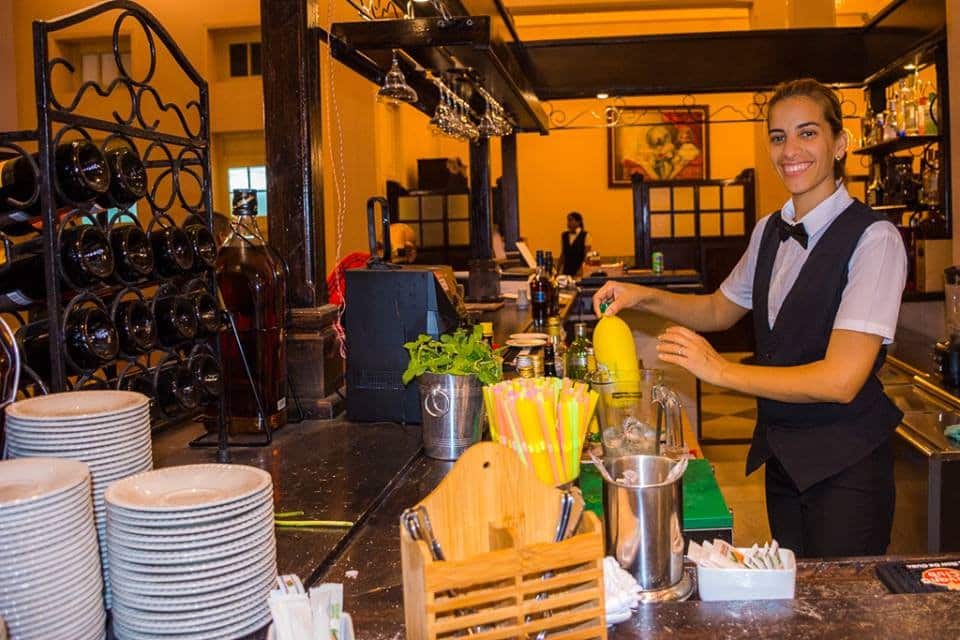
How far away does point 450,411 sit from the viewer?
7.76 feet

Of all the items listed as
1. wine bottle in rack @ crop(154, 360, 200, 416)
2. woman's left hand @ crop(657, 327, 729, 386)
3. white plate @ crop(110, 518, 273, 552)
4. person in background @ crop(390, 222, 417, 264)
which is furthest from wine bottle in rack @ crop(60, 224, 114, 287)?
person in background @ crop(390, 222, 417, 264)

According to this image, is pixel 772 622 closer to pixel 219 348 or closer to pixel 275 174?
pixel 219 348

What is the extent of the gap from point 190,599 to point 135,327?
3.24 ft

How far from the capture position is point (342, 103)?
10.9 m

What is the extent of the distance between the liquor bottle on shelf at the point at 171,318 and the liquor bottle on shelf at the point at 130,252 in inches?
5.0

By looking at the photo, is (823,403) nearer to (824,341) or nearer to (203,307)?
(824,341)

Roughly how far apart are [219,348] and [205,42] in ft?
30.7

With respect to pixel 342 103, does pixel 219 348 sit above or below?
below

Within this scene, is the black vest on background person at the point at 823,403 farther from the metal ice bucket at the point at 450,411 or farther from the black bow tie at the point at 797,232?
the metal ice bucket at the point at 450,411

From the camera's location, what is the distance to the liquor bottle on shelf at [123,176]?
6.57 ft

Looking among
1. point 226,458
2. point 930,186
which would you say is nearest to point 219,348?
point 226,458

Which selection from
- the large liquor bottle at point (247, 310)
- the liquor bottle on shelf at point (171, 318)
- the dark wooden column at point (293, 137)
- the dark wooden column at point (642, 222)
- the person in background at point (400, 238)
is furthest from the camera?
the dark wooden column at point (642, 222)

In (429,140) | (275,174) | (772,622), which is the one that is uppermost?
(429,140)

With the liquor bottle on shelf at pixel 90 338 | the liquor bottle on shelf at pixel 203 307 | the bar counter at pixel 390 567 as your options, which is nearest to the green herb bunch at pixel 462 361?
the bar counter at pixel 390 567
